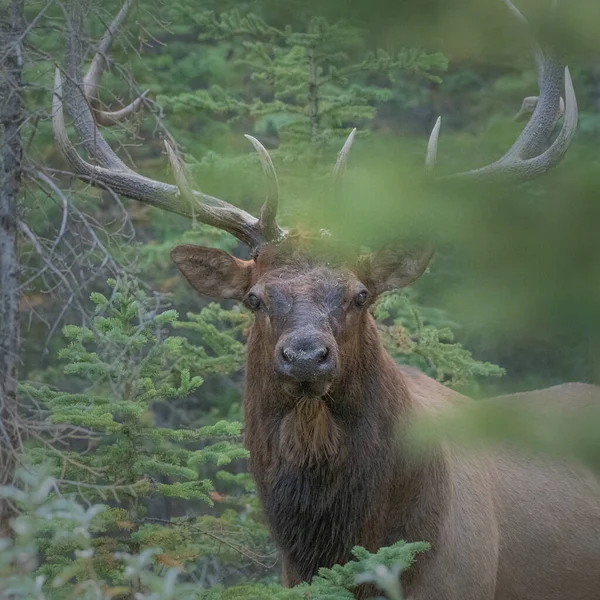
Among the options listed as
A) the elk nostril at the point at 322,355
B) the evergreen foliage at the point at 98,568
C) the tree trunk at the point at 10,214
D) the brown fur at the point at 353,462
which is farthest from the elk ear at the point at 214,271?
the evergreen foliage at the point at 98,568

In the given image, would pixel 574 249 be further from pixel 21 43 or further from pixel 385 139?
pixel 21 43

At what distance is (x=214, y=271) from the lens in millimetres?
6086

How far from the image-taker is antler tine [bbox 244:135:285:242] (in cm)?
541

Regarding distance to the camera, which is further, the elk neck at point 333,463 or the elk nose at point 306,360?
the elk neck at point 333,463

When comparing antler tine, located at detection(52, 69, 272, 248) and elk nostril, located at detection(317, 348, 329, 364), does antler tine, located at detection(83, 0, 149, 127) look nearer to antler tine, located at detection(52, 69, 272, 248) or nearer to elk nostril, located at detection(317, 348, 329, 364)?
antler tine, located at detection(52, 69, 272, 248)

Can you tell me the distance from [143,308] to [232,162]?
2434 mm

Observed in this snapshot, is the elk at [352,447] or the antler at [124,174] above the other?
the antler at [124,174]

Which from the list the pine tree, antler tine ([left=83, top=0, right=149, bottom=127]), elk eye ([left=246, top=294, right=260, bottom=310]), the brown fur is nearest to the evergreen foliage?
the pine tree

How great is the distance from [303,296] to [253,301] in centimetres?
39

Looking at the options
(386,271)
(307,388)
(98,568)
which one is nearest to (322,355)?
(307,388)

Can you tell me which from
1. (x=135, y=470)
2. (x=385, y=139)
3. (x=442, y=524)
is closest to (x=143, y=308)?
(x=135, y=470)

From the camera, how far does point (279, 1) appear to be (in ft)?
7.20

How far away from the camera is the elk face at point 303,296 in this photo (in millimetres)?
4844

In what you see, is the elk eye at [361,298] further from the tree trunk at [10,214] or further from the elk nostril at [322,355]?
the tree trunk at [10,214]
